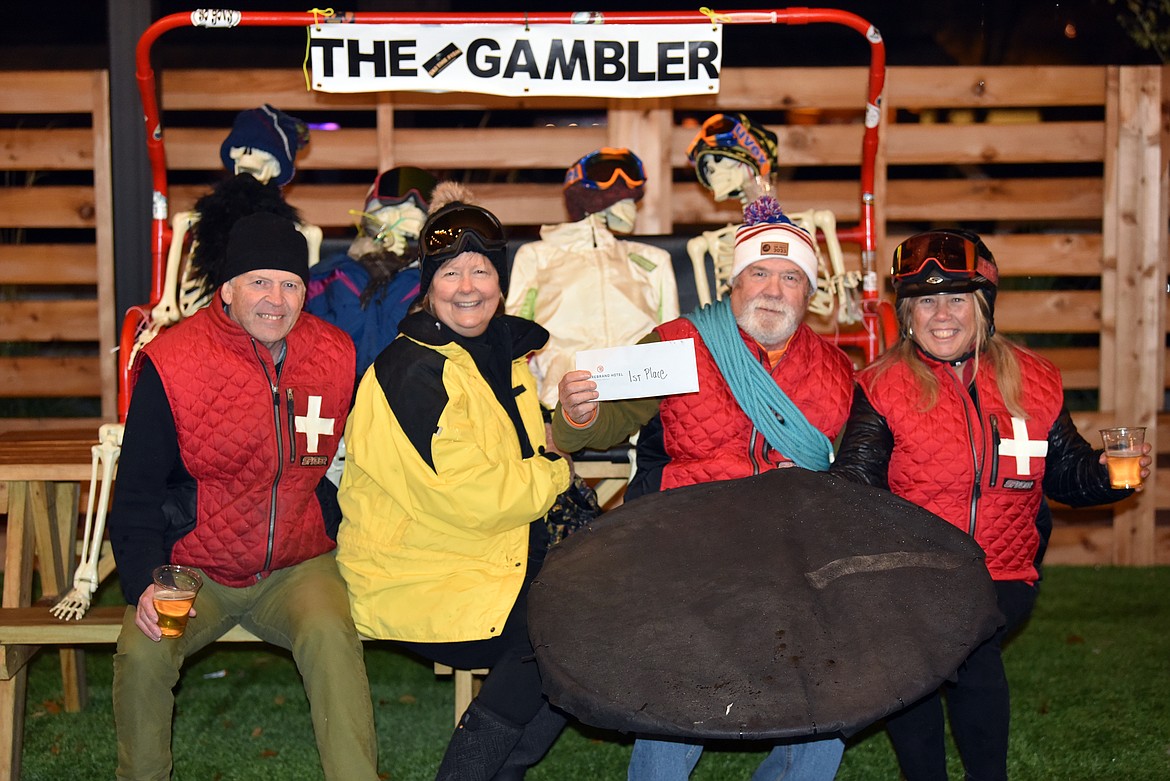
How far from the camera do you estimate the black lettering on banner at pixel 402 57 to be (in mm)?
3672

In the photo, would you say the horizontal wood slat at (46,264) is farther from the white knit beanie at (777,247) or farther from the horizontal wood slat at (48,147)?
the white knit beanie at (777,247)

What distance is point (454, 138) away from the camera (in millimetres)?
5309

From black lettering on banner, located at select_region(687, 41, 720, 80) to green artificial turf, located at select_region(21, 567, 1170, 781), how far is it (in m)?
2.05

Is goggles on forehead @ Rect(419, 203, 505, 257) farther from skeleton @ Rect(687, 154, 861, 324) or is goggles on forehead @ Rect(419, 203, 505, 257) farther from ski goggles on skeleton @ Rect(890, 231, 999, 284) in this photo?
skeleton @ Rect(687, 154, 861, 324)

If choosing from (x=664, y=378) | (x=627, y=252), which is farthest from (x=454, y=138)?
(x=664, y=378)

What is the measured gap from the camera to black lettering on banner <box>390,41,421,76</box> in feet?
12.0

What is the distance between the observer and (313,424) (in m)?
2.91

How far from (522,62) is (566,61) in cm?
14

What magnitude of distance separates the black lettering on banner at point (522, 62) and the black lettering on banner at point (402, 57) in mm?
300

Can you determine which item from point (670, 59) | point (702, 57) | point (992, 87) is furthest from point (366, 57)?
point (992, 87)

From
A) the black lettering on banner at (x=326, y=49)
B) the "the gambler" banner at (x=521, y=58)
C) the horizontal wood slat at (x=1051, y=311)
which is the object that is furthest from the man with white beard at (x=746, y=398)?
the horizontal wood slat at (x=1051, y=311)

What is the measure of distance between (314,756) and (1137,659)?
2842mm

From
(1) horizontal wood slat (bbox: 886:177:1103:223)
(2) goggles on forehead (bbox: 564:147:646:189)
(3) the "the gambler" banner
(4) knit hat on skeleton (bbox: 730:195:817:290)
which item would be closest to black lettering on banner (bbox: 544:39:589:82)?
(3) the "the gambler" banner

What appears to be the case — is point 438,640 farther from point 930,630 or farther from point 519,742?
point 930,630
